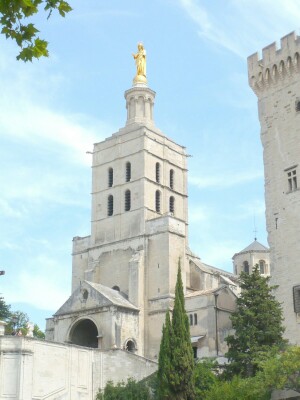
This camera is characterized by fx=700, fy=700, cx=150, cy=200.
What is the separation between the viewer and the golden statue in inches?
2514

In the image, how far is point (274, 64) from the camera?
135ft

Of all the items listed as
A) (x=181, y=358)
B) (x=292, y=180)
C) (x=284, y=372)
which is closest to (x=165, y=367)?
(x=181, y=358)

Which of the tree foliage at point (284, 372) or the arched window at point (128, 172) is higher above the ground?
the arched window at point (128, 172)

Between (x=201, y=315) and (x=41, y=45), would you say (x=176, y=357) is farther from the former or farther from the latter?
(x=41, y=45)

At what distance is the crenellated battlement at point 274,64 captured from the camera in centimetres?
3997

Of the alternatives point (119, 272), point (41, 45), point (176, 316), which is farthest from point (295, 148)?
point (41, 45)

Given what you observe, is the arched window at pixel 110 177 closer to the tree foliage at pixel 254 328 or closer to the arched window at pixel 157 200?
the arched window at pixel 157 200

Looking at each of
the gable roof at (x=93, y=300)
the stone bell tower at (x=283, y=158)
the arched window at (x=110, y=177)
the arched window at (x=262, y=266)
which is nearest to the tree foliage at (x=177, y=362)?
the stone bell tower at (x=283, y=158)

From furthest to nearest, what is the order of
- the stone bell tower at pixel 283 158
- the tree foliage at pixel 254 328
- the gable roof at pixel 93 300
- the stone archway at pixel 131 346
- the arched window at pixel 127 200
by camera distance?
the arched window at pixel 127 200 → the stone archway at pixel 131 346 → the gable roof at pixel 93 300 → the stone bell tower at pixel 283 158 → the tree foliage at pixel 254 328

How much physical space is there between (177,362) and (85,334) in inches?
822

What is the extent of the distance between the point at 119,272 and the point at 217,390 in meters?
25.5

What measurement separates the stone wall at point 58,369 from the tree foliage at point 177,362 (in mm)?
8035

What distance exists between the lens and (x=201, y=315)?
49812 millimetres

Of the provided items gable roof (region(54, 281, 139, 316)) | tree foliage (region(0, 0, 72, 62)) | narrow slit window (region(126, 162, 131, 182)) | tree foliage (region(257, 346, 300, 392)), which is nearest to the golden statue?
narrow slit window (region(126, 162, 131, 182))
